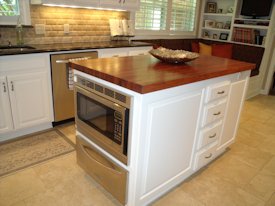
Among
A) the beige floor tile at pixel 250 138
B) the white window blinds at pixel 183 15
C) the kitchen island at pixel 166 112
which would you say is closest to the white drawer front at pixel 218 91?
the kitchen island at pixel 166 112

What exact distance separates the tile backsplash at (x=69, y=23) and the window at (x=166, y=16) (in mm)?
477

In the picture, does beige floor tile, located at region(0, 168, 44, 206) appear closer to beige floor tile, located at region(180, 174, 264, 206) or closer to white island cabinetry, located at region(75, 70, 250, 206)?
white island cabinetry, located at region(75, 70, 250, 206)

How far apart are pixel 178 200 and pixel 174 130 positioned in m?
0.61

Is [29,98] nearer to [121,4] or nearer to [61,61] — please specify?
[61,61]

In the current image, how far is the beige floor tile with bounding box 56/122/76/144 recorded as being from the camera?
2.70m

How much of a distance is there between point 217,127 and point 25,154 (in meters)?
1.90

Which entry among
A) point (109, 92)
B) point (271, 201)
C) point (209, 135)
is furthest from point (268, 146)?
point (109, 92)

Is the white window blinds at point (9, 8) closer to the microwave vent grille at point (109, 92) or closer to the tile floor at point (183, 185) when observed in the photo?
the tile floor at point (183, 185)

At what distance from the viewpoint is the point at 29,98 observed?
2.54 metres

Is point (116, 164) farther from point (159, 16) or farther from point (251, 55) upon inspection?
point (251, 55)

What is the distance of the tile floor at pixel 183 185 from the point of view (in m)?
1.80

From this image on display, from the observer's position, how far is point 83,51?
2844 mm

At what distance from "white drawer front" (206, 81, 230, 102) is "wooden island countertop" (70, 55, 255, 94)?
0.36 feet

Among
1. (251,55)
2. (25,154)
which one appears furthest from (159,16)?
(25,154)
